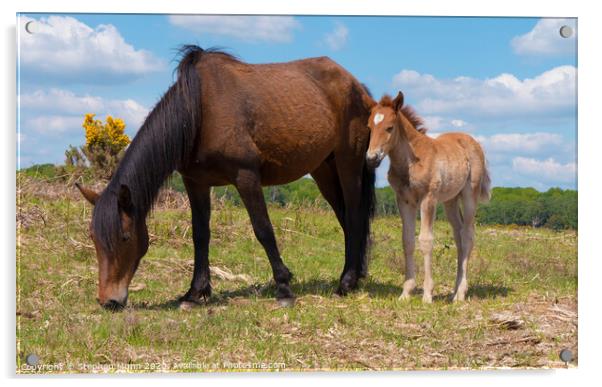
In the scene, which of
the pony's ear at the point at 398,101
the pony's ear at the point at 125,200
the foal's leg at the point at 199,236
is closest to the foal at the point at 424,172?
the pony's ear at the point at 398,101

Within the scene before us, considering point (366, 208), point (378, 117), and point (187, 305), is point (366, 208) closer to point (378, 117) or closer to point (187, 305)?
point (378, 117)

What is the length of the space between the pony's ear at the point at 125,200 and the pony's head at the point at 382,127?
2.14m

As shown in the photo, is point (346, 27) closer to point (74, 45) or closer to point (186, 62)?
point (186, 62)

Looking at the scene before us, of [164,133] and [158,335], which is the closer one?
[158,335]

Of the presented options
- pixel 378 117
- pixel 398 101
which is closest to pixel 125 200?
pixel 378 117

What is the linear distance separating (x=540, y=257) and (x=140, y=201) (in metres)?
4.54

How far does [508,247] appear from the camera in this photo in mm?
8672

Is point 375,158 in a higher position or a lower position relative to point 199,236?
higher

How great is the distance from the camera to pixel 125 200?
639 centimetres

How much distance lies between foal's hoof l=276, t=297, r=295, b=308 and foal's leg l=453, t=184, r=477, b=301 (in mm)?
1637

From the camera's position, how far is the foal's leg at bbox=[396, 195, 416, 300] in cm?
716

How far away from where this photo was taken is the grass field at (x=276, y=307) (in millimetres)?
5660

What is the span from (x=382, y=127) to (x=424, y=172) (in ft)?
2.18

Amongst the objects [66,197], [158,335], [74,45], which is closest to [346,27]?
[74,45]
